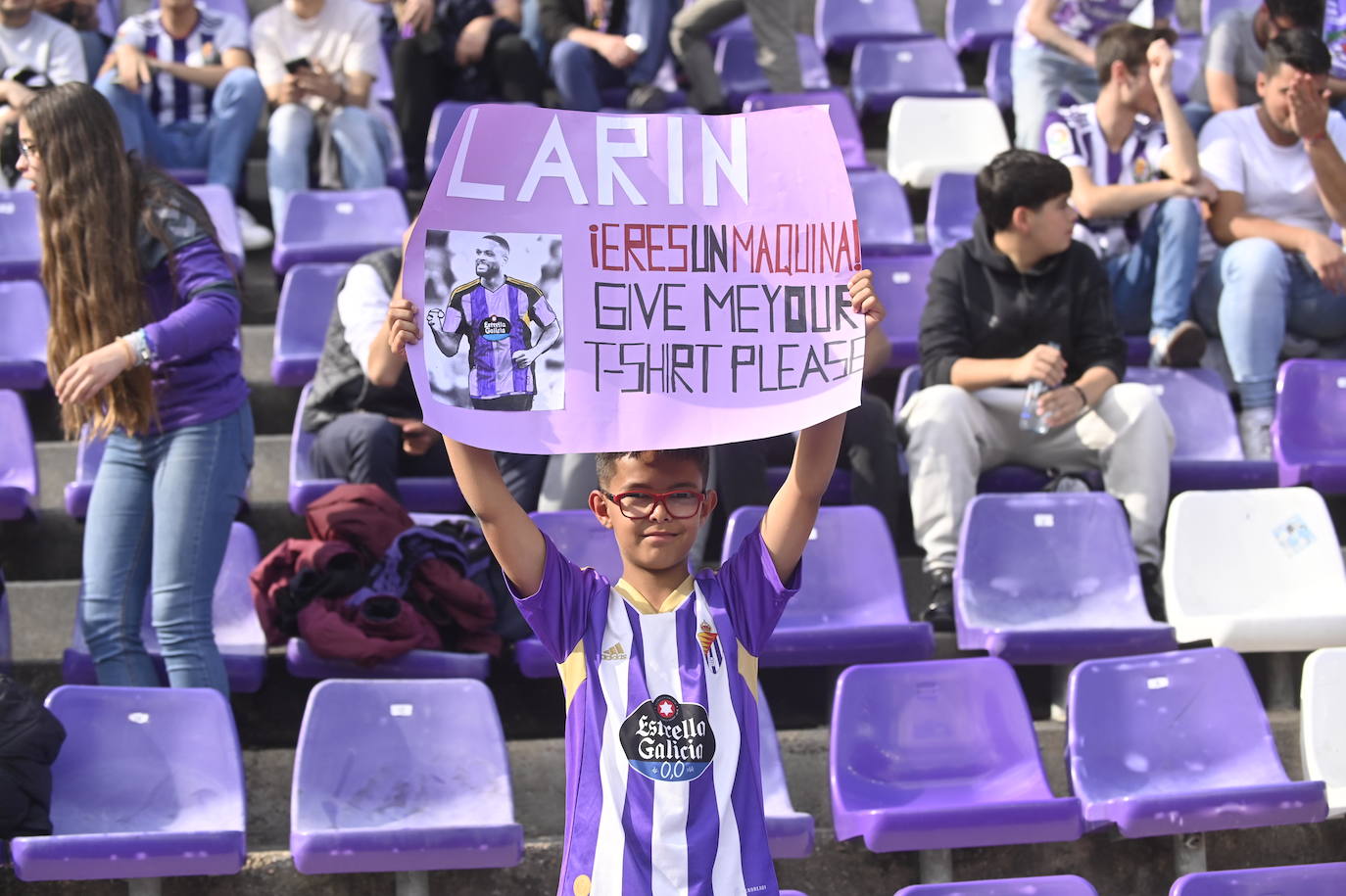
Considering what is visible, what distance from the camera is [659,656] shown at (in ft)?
8.18

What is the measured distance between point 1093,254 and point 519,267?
9.70ft

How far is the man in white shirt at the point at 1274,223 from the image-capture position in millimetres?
5340

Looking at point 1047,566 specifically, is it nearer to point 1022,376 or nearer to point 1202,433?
point 1022,376

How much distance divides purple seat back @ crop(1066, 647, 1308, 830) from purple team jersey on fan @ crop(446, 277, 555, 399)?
6.40 ft

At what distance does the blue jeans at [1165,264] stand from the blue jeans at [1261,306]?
0.11 metres

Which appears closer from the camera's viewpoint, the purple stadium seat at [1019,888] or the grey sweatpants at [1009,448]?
the purple stadium seat at [1019,888]

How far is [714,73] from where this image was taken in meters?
7.00

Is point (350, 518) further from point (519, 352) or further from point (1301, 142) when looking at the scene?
point (1301, 142)

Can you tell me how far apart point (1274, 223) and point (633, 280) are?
363 cm

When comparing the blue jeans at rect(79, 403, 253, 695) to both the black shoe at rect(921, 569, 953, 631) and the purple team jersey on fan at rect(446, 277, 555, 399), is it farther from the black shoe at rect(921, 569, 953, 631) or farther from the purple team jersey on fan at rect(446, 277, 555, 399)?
the black shoe at rect(921, 569, 953, 631)

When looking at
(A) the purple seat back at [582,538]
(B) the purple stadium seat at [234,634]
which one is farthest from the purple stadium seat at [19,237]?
(A) the purple seat back at [582,538]

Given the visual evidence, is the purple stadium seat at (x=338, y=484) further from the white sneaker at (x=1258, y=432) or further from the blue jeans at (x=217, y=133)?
the white sneaker at (x=1258, y=432)

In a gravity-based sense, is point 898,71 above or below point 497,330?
above

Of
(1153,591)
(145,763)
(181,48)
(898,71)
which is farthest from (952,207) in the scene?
(145,763)
